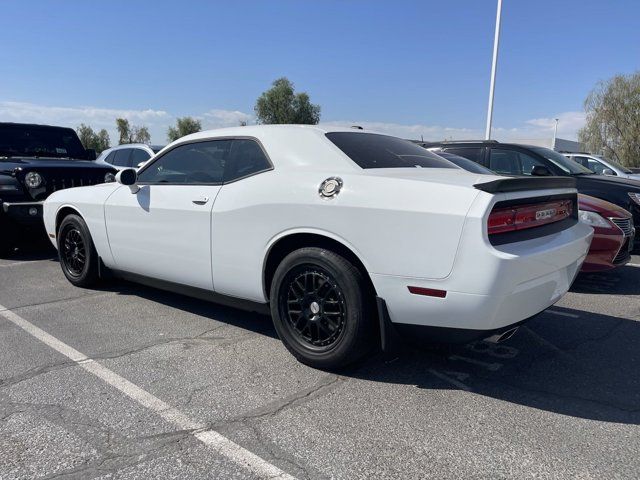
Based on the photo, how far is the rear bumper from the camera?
267 cm

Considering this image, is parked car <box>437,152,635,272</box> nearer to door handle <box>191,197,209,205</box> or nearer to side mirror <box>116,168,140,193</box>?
door handle <box>191,197,209,205</box>

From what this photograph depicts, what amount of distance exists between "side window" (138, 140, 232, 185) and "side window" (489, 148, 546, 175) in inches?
215

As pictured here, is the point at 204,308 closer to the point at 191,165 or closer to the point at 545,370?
the point at 191,165

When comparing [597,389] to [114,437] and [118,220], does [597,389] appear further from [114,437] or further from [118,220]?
[118,220]

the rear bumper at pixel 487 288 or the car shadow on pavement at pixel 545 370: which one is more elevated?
the rear bumper at pixel 487 288

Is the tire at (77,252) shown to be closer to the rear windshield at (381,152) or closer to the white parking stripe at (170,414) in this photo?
the white parking stripe at (170,414)

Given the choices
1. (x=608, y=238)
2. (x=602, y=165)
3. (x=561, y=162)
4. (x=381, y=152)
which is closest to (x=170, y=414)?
(x=381, y=152)

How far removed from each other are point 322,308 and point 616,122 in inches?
1400

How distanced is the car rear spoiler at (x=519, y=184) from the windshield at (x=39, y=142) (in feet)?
25.6

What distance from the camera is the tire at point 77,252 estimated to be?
A: 5188 mm

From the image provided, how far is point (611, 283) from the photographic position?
608 centimetres

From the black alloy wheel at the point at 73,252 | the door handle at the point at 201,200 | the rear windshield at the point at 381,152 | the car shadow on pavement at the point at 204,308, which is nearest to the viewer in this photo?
the rear windshield at the point at 381,152

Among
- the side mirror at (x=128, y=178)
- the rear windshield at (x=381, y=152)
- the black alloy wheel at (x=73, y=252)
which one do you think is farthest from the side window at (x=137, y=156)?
the rear windshield at (x=381, y=152)


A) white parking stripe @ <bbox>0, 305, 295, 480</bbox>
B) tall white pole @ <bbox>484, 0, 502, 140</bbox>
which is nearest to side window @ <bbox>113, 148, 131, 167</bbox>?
white parking stripe @ <bbox>0, 305, 295, 480</bbox>
